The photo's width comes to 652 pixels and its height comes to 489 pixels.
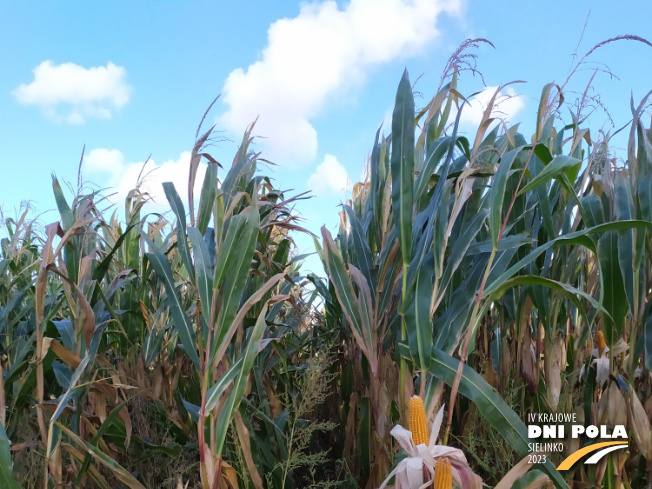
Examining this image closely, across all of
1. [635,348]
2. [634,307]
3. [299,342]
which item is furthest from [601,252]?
[299,342]

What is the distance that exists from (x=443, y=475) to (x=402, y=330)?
391mm

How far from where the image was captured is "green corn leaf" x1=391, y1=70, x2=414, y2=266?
1374mm

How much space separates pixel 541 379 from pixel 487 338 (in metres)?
0.29

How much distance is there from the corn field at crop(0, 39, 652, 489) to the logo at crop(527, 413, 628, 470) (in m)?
0.03

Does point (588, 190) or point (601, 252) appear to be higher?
point (588, 190)

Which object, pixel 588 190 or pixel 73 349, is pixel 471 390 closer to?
pixel 588 190

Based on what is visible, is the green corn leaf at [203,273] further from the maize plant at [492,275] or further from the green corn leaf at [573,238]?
the green corn leaf at [573,238]

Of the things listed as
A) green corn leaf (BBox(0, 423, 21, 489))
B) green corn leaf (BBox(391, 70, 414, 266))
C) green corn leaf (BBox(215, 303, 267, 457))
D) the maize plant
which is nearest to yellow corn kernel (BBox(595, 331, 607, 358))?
the maize plant

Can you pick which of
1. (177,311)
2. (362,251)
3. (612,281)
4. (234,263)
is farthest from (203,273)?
(612,281)

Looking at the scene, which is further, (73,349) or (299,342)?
(299,342)

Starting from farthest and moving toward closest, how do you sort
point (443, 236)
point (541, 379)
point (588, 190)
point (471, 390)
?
1. point (588, 190)
2. point (541, 379)
3. point (443, 236)
4. point (471, 390)

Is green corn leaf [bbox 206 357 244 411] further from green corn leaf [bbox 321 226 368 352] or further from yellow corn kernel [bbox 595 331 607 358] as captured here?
yellow corn kernel [bbox 595 331 607 358]

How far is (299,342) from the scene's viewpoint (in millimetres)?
2414

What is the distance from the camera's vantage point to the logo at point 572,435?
153cm
